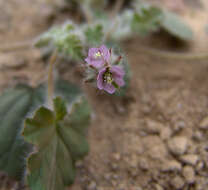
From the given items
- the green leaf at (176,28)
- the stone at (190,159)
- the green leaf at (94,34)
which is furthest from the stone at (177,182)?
the green leaf at (176,28)

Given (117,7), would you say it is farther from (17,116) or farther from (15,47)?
(17,116)

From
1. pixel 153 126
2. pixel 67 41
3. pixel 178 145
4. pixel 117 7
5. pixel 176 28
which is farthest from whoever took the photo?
pixel 117 7

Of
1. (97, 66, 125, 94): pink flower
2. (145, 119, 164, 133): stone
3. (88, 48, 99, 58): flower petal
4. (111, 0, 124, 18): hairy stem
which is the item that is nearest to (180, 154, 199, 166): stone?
(145, 119, 164, 133): stone

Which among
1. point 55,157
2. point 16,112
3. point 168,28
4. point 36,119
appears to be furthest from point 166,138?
point 168,28

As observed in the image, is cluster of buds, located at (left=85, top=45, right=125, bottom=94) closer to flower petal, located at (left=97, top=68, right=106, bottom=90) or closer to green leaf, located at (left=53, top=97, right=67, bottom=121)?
flower petal, located at (left=97, top=68, right=106, bottom=90)

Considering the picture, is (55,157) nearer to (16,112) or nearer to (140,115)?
(16,112)

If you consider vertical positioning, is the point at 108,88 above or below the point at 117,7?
below

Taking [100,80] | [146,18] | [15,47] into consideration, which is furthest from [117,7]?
[100,80]

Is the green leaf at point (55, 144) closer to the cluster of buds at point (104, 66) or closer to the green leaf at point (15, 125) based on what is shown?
the green leaf at point (15, 125)
